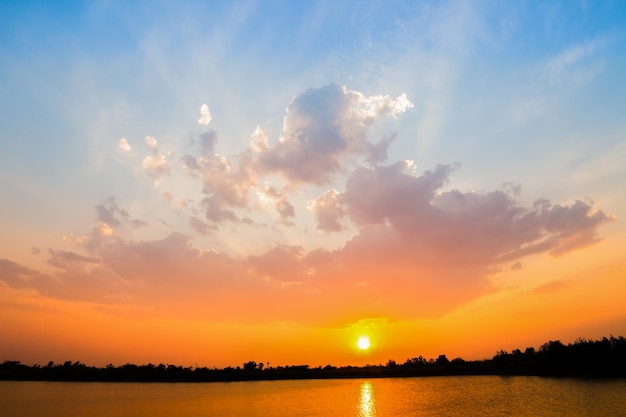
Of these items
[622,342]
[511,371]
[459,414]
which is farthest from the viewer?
[511,371]

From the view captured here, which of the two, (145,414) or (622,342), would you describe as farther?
(622,342)

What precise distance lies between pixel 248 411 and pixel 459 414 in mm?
40034

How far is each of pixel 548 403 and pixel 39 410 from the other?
9768 cm

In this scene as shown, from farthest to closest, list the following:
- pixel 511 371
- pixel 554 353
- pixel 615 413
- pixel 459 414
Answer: pixel 511 371, pixel 554 353, pixel 459 414, pixel 615 413

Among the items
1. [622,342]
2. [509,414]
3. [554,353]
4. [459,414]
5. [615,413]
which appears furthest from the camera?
[554,353]

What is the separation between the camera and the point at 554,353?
156 m

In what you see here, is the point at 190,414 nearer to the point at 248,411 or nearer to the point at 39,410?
the point at 248,411

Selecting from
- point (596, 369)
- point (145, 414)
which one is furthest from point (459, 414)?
point (596, 369)

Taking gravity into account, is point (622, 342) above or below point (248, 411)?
above

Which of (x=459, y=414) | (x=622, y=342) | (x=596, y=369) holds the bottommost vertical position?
(x=459, y=414)

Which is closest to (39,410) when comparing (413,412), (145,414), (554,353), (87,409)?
(87,409)

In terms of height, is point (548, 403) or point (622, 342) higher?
point (622, 342)

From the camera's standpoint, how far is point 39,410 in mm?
75250

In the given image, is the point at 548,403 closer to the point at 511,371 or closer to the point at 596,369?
the point at 596,369
